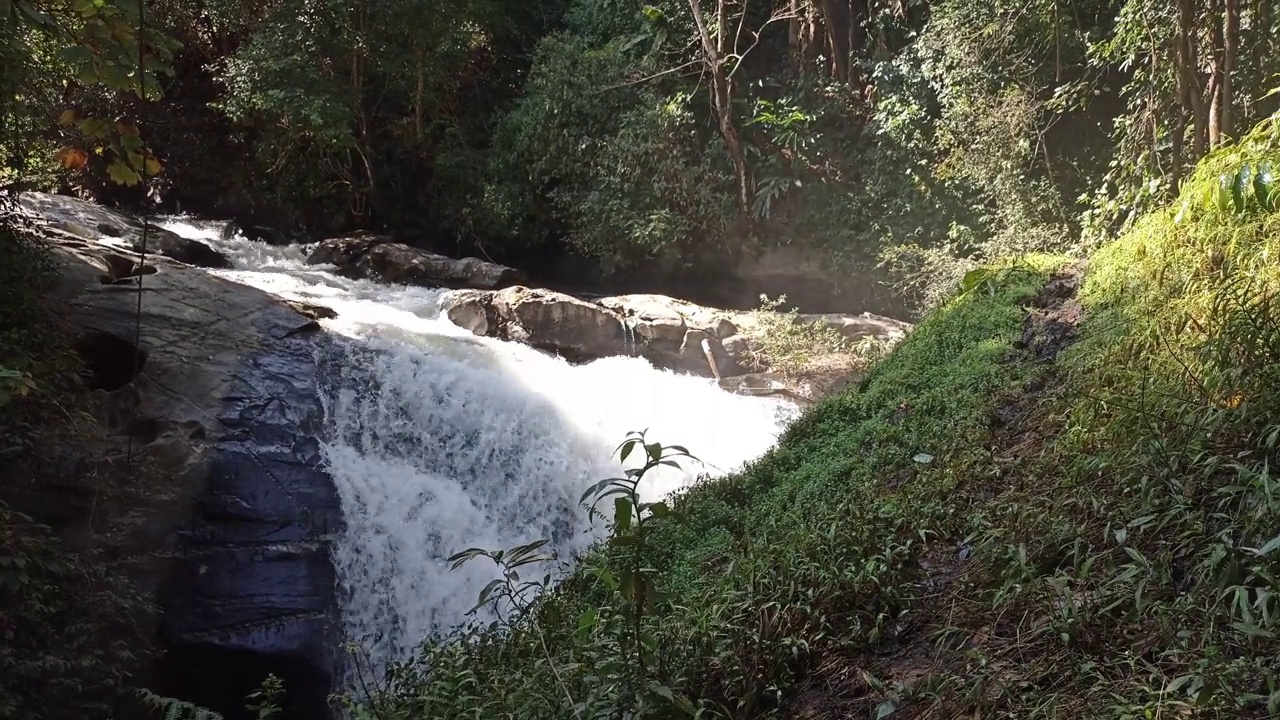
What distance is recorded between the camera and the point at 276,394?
816 cm

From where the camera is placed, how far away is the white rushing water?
741 cm

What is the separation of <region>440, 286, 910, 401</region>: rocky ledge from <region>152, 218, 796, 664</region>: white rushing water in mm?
447

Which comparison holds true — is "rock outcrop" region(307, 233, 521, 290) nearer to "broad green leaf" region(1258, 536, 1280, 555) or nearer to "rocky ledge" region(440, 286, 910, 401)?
"rocky ledge" region(440, 286, 910, 401)

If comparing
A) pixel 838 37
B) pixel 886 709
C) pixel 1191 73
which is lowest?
pixel 886 709

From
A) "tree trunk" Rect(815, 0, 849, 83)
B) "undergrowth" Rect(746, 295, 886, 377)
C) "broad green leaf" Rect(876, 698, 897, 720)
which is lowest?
"undergrowth" Rect(746, 295, 886, 377)

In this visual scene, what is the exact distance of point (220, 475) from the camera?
718 cm

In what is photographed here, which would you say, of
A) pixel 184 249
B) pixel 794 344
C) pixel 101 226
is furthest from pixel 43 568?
pixel 794 344

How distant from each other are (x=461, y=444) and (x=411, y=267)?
638 centimetres

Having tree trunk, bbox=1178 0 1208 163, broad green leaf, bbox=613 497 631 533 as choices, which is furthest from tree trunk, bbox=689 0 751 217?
broad green leaf, bbox=613 497 631 533

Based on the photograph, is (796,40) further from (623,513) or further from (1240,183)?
(623,513)

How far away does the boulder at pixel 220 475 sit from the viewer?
6477 mm

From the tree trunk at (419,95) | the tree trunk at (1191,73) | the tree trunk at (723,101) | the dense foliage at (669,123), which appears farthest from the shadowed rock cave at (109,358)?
the tree trunk at (1191,73)

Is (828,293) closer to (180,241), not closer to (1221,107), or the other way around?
(1221,107)

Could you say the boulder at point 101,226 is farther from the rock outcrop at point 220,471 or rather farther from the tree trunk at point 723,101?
the tree trunk at point 723,101
